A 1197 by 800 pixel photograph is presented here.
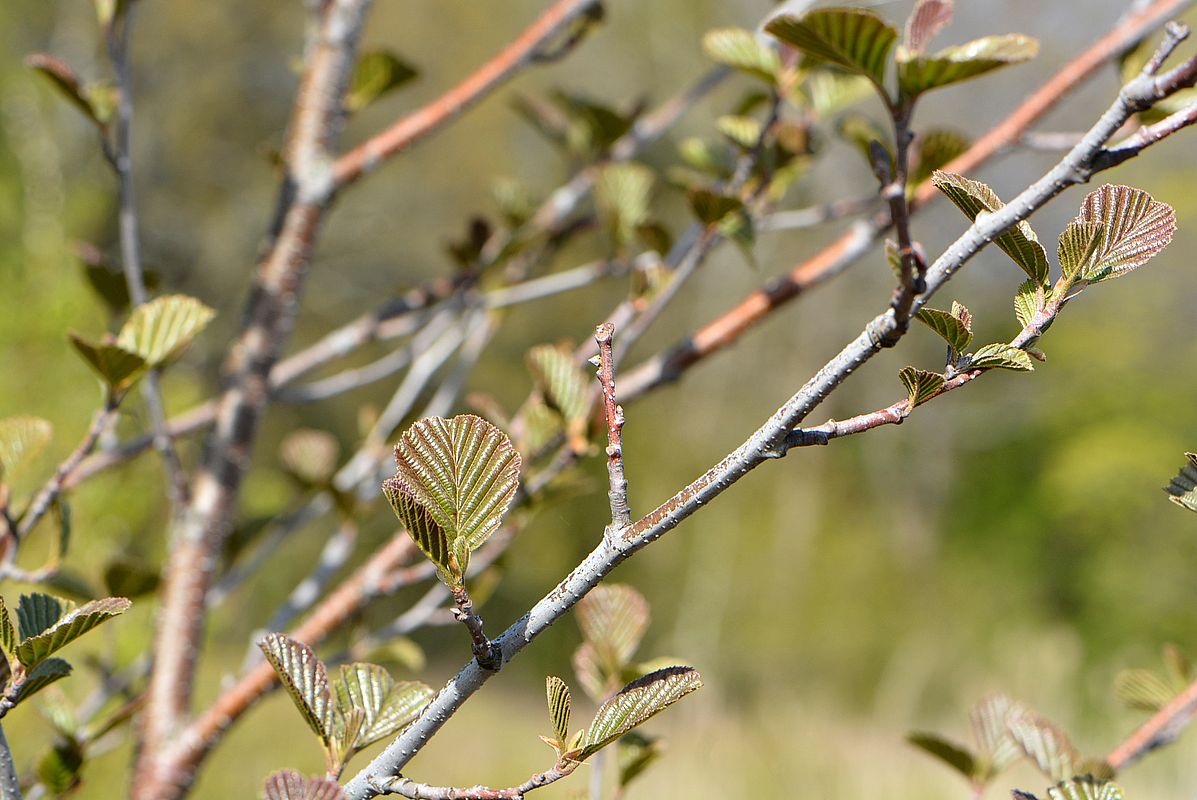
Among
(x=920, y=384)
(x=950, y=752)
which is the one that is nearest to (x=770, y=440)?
(x=920, y=384)

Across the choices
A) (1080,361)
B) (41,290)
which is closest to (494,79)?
(41,290)

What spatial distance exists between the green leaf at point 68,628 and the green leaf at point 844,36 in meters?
0.28

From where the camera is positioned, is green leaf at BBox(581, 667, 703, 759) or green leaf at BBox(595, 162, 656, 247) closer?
green leaf at BBox(581, 667, 703, 759)

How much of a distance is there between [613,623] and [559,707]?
14 centimetres

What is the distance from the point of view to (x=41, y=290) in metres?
2.31

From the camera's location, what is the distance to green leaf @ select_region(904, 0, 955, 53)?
0.34 metres

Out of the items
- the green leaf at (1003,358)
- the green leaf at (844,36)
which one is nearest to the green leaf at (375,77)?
the green leaf at (844,36)

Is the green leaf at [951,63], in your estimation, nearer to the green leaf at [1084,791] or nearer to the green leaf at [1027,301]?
the green leaf at [1027,301]

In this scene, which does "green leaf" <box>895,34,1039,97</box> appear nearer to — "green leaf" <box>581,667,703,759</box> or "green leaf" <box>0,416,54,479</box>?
"green leaf" <box>581,667,703,759</box>

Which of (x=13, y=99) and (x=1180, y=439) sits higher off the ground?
(x=13, y=99)

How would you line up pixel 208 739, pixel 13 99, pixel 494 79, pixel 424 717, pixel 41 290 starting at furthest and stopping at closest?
pixel 13 99
pixel 41 290
pixel 494 79
pixel 208 739
pixel 424 717

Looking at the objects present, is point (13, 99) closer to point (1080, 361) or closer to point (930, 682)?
point (930, 682)

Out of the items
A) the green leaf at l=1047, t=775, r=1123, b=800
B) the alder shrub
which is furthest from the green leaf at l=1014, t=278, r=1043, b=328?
the green leaf at l=1047, t=775, r=1123, b=800

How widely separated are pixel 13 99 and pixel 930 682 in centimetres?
542
